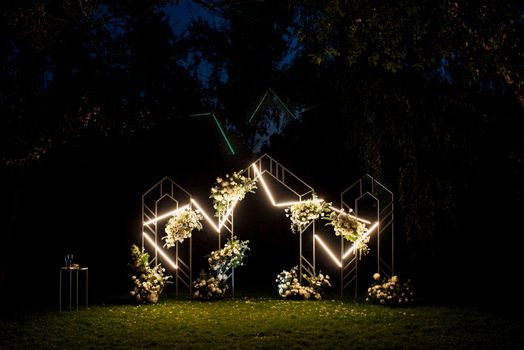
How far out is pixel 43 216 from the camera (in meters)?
13.9

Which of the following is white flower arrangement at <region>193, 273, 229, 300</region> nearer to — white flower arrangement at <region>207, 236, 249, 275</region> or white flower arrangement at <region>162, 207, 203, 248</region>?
white flower arrangement at <region>207, 236, 249, 275</region>

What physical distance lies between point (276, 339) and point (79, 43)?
7.74 m

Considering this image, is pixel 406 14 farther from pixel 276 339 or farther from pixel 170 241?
pixel 170 241

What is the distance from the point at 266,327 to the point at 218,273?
8.66 feet

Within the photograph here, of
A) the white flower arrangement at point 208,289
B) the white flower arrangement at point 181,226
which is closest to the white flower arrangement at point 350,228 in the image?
the white flower arrangement at point 208,289

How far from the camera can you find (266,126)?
56.3 feet

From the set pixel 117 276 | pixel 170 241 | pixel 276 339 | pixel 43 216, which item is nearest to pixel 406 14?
pixel 276 339

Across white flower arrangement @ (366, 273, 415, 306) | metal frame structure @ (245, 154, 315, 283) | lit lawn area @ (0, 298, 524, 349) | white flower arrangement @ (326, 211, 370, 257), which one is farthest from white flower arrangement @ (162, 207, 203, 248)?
white flower arrangement @ (366, 273, 415, 306)

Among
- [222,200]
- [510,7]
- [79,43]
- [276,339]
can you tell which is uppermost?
[79,43]

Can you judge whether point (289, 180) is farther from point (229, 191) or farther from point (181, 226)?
point (181, 226)

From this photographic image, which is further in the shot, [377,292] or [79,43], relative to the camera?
[79,43]

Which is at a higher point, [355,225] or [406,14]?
[406,14]

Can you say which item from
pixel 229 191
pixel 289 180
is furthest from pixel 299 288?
pixel 289 180

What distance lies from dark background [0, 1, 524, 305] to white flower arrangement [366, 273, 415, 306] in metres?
0.80
